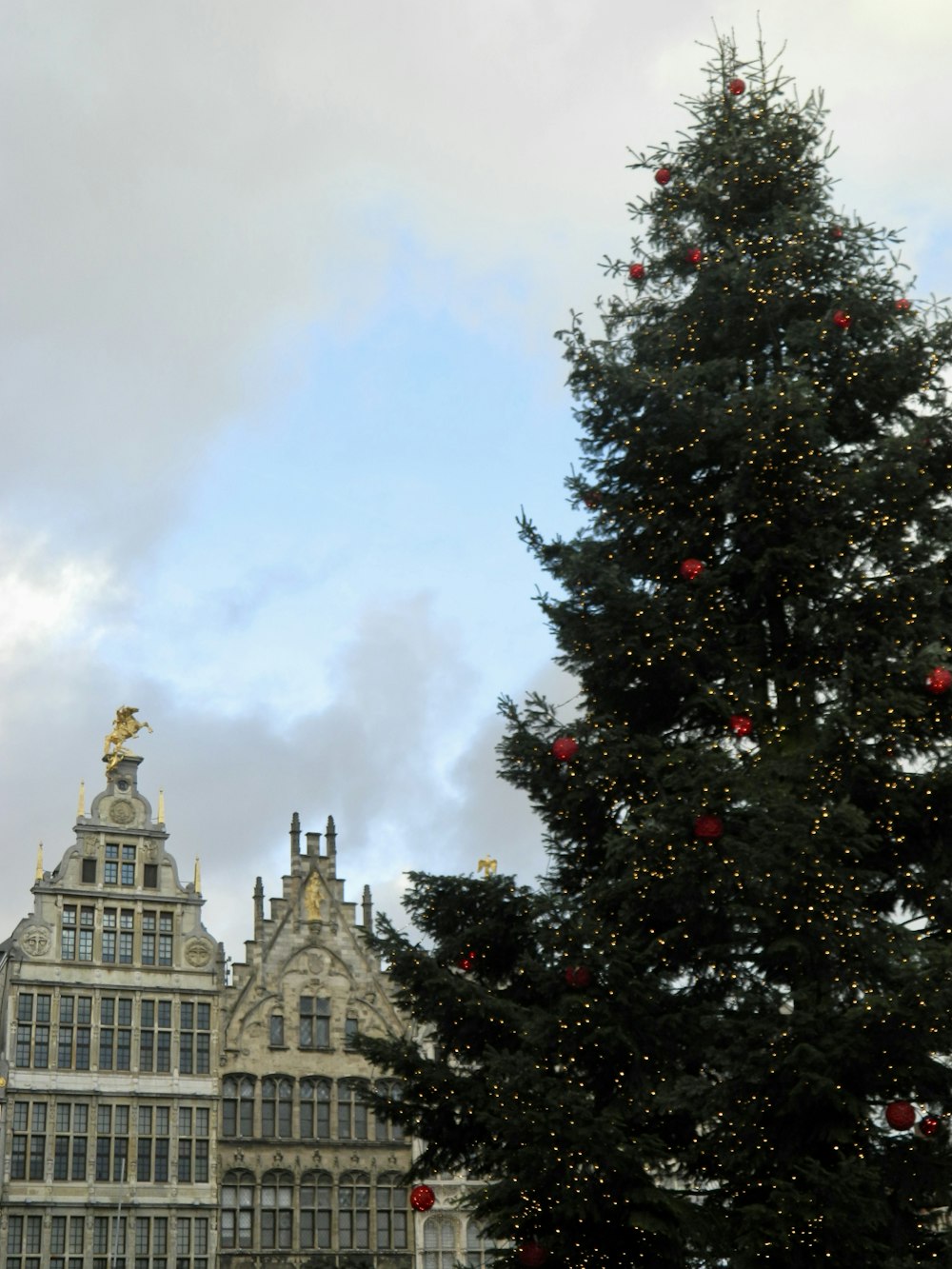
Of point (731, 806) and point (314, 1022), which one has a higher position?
point (314, 1022)

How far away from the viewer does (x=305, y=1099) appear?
1720 inches

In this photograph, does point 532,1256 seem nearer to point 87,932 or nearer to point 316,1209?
point 316,1209

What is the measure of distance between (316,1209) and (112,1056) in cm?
682

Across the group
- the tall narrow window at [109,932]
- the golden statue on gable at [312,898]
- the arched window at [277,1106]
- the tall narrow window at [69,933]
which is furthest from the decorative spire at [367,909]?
the tall narrow window at [69,933]

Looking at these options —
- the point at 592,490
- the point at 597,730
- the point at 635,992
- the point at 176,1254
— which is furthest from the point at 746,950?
the point at 176,1254

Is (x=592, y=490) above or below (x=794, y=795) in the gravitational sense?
above

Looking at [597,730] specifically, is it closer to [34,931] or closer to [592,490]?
[592,490]

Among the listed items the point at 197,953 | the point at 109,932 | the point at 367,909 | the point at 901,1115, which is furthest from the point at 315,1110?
the point at 901,1115

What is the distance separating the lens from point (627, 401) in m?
18.2

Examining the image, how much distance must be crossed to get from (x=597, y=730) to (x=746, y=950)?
2.64 meters

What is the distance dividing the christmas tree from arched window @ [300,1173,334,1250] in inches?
1098

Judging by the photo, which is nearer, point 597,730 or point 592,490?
point 597,730

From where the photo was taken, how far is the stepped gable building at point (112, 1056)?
132 feet

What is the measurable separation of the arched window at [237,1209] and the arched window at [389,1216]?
349 centimetres
